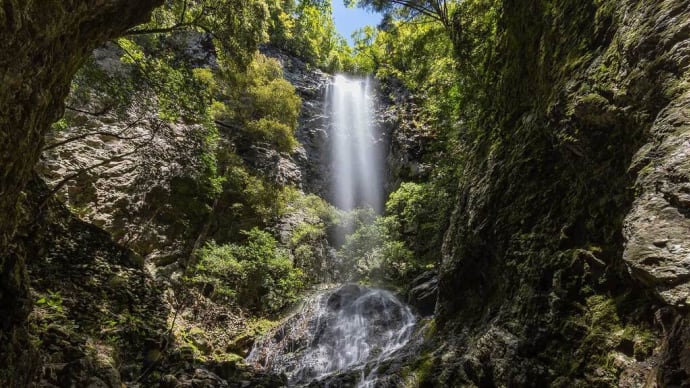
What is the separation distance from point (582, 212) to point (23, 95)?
5.95 m

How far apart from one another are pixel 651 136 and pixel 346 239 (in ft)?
50.0

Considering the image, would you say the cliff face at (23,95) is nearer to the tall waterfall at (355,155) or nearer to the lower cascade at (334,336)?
the lower cascade at (334,336)

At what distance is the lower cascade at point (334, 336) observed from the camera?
10.1 meters

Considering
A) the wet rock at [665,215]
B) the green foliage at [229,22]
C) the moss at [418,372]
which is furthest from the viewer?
the green foliage at [229,22]

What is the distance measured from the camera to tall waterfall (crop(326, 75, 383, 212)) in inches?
909

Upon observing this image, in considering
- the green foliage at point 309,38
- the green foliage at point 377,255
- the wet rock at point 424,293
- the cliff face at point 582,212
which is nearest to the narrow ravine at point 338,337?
the wet rock at point 424,293

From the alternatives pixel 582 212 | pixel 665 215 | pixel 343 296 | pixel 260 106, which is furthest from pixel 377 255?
pixel 665 215

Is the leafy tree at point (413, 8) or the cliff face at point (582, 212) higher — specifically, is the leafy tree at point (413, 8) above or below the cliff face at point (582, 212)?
above

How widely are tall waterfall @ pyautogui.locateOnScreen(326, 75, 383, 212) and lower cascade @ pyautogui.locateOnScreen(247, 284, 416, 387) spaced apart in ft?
33.6

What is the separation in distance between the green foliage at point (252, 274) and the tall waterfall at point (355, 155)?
29.2ft

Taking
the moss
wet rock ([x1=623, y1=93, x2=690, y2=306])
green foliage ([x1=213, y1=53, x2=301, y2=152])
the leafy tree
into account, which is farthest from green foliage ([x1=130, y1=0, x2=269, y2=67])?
wet rock ([x1=623, y1=93, x2=690, y2=306])

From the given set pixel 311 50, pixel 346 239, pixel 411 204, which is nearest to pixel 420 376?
pixel 411 204

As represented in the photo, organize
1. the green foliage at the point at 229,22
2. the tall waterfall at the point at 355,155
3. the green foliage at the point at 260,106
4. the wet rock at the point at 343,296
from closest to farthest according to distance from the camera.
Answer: the green foliage at the point at 229,22, the wet rock at the point at 343,296, the green foliage at the point at 260,106, the tall waterfall at the point at 355,155

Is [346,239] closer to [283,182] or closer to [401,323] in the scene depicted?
[283,182]
